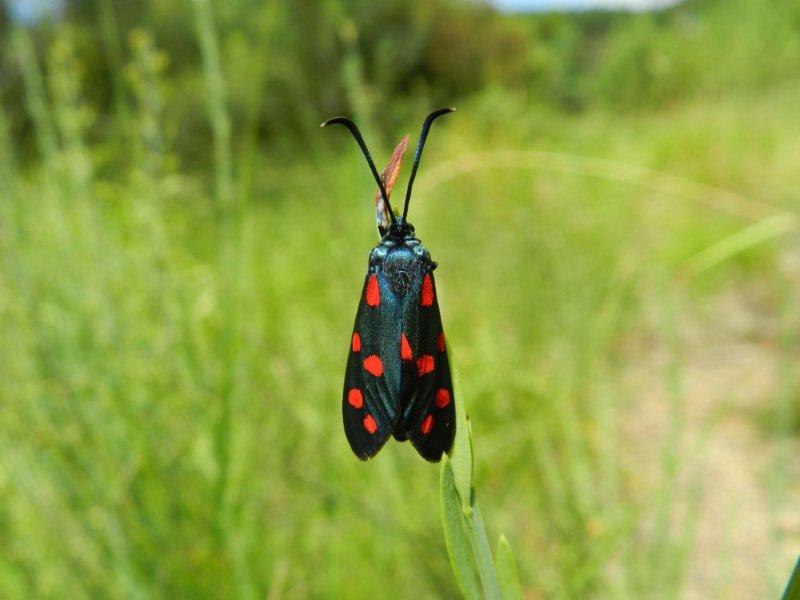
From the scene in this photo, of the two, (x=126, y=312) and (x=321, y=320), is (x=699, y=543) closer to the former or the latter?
(x=321, y=320)

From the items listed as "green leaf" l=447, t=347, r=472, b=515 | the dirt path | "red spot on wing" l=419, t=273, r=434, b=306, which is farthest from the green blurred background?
"green leaf" l=447, t=347, r=472, b=515

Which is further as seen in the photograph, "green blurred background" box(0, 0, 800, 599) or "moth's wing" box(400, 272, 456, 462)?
"green blurred background" box(0, 0, 800, 599)

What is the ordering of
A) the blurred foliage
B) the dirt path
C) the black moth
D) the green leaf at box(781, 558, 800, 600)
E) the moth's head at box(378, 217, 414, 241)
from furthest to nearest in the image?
the blurred foliage, the dirt path, the moth's head at box(378, 217, 414, 241), the black moth, the green leaf at box(781, 558, 800, 600)

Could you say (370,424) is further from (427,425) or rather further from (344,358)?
(344,358)

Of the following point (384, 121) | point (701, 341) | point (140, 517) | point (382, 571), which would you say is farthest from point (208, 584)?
point (384, 121)

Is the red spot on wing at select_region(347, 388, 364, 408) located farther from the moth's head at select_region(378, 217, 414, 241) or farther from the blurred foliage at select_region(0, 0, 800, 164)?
the blurred foliage at select_region(0, 0, 800, 164)

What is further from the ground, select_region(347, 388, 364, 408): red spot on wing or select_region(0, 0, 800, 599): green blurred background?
select_region(0, 0, 800, 599): green blurred background

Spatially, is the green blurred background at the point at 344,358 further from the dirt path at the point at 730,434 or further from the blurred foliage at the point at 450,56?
the blurred foliage at the point at 450,56

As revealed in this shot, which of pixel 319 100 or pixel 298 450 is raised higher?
pixel 319 100
